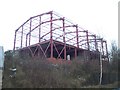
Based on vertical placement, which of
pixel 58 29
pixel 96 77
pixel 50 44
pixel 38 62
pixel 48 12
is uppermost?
pixel 48 12

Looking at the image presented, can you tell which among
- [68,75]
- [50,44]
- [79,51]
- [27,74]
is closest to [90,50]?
[79,51]

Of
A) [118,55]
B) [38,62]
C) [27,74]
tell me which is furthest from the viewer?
[118,55]

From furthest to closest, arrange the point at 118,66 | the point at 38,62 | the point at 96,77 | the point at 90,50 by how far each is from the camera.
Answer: the point at 90,50
the point at 118,66
the point at 96,77
the point at 38,62

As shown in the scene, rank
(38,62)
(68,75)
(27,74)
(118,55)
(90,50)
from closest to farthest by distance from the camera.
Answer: (27,74) < (38,62) < (68,75) < (118,55) < (90,50)

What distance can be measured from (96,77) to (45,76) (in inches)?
372

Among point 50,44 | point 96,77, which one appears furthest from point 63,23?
point 96,77

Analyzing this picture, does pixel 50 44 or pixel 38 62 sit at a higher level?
pixel 50 44

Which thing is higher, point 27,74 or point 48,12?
point 48,12

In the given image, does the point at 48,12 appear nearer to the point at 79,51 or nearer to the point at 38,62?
the point at 79,51

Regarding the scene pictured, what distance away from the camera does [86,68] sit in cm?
3170

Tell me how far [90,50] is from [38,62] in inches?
741

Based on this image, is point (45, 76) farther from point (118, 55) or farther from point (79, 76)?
point (118, 55)

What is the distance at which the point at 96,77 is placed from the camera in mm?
30766

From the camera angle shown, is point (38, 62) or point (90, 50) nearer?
point (38, 62)
